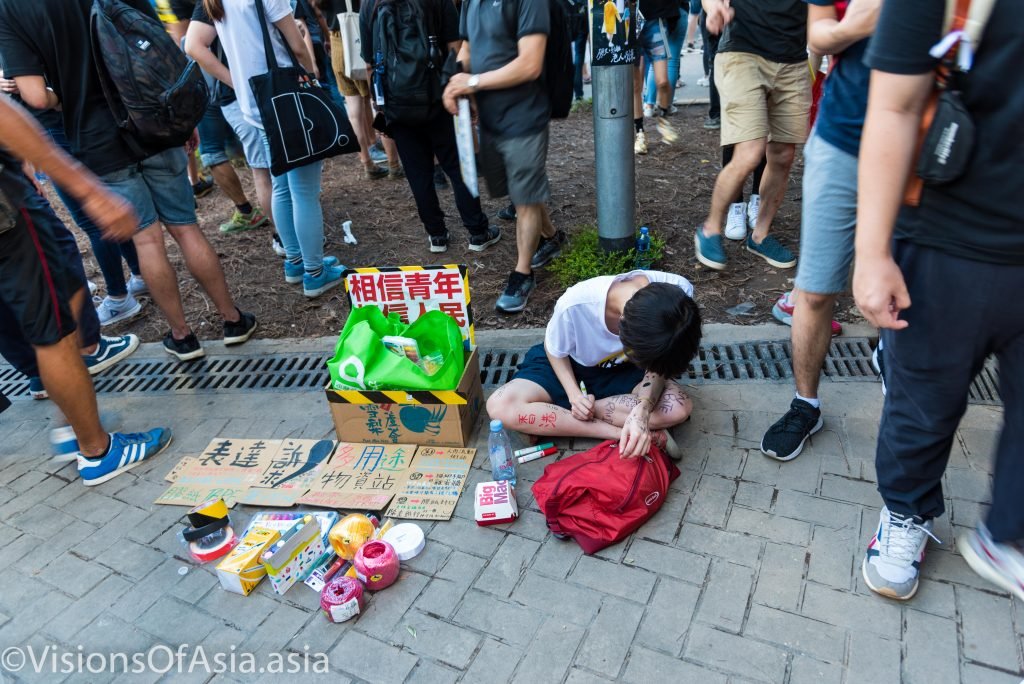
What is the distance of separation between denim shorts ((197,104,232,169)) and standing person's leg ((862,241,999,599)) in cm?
505

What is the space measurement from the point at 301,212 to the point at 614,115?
6.41 ft

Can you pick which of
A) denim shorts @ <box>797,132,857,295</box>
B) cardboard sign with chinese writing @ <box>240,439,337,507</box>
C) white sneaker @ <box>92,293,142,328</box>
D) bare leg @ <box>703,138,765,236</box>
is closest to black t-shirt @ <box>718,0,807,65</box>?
bare leg @ <box>703,138,765,236</box>

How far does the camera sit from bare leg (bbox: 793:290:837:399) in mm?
2449

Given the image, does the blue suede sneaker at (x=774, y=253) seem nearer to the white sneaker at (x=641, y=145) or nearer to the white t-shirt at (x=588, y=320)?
the white t-shirt at (x=588, y=320)

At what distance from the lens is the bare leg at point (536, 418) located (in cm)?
278

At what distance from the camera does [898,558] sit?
2.03 metres

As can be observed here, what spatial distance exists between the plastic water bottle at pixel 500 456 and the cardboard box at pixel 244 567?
0.84m

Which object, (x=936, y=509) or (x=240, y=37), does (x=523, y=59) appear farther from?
(x=936, y=509)

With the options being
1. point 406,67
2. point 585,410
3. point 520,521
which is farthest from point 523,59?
point 520,521

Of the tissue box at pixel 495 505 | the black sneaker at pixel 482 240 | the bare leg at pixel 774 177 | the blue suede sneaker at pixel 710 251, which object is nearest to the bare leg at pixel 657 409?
the tissue box at pixel 495 505

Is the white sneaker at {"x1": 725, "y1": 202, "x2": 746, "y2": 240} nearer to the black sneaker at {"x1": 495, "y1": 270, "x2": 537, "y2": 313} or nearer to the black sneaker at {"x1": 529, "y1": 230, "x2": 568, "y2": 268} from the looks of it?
the black sneaker at {"x1": 529, "y1": 230, "x2": 568, "y2": 268}

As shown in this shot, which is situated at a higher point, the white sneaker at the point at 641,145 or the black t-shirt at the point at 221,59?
the black t-shirt at the point at 221,59

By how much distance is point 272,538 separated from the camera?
242cm

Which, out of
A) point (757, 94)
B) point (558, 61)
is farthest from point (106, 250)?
point (757, 94)
